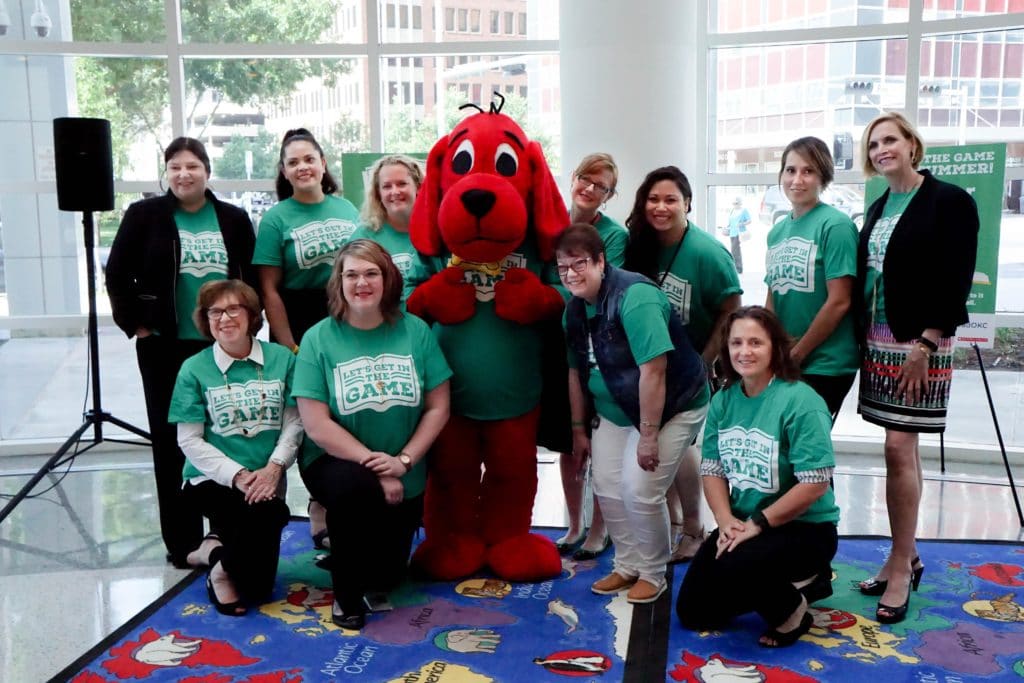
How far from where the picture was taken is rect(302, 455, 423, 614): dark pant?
2.80 metres

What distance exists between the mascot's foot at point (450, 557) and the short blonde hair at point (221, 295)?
3.04ft

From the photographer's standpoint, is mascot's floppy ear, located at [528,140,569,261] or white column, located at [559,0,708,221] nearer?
mascot's floppy ear, located at [528,140,569,261]

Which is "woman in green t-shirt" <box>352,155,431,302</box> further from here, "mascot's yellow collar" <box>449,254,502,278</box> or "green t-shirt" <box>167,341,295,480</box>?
"green t-shirt" <box>167,341,295,480</box>

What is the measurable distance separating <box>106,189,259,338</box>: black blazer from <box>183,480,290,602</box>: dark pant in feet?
1.99

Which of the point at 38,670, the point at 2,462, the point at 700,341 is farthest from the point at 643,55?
the point at 2,462

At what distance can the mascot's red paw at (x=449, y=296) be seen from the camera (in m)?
3.00

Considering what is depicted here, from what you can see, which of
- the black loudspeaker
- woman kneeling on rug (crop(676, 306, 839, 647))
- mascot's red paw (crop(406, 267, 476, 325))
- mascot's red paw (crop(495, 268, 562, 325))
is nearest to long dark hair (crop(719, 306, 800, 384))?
woman kneeling on rug (crop(676, 306, 839, 647))

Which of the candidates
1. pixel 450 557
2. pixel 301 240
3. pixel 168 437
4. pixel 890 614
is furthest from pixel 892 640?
pixel 168 437

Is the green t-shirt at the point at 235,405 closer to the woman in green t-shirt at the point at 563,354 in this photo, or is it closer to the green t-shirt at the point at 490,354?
the green t-shirt at the point at 490,354

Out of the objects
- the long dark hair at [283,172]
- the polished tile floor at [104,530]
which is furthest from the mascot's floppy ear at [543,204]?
the polished tile floor at [104,530]

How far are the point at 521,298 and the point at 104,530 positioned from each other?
6.68 feet

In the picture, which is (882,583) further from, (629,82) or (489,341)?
(629,82)

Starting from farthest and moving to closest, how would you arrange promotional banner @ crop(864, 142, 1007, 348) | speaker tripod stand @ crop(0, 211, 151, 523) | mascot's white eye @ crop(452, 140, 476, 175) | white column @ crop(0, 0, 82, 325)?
1. white column @ crop(0, 0, 82, 325)
2. promotional banner @ crop(864, 142, 1007, 348)
3. speaker tripod stand @ crop(0, 211, 151, 523)
4. mascot's white eye @ crop(452, 140, 476, 175)

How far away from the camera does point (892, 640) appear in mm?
2629
